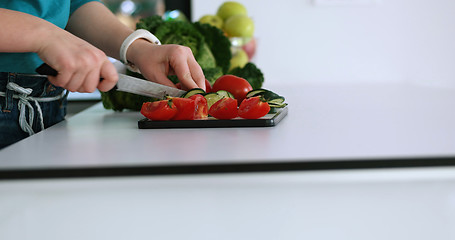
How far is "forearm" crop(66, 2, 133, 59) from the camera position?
1248 mm

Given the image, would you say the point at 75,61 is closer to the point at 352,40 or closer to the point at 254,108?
the point at 254,108

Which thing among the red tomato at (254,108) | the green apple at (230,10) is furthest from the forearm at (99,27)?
the green apple at (230,10)

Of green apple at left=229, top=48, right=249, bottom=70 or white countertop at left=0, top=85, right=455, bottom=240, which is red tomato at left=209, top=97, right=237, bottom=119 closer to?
white countertop at left=0, top=85, right=455, bottom=240

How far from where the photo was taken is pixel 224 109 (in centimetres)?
97

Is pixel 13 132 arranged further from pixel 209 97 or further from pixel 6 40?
pixel 209 97

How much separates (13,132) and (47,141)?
0.27 meters

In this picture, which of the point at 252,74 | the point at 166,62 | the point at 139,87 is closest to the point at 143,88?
the point at 139,87

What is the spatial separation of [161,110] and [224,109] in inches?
4.5

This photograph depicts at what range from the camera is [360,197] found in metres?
0.67

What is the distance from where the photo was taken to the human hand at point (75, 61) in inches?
32.8

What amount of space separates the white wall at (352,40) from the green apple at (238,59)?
3.94ft

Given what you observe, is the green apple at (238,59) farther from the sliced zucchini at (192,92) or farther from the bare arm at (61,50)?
the bare arm at (61,50)

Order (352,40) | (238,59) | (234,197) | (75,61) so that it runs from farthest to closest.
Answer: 1. (352,40)
2. (238,59)
3. (75,61)
4. (234,197)

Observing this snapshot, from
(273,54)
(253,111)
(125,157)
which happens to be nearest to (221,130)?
(253,111)
